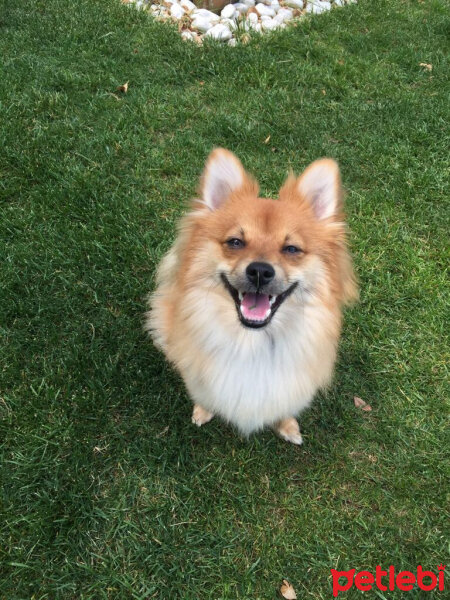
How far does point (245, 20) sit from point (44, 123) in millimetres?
2879

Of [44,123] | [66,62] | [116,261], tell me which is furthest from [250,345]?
[66,62]

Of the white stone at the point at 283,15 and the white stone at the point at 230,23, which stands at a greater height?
the white stone at the point at 283,15

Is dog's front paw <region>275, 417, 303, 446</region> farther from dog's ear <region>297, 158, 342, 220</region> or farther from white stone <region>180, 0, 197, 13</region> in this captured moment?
white stone <region>180, 0, 197, 13</region>

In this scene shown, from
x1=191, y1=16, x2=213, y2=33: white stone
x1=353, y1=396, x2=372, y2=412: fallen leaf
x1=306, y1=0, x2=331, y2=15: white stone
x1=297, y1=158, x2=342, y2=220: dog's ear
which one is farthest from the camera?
x1=306, y1=0, x2=331, y2=15: white stone

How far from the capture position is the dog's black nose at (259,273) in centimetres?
172

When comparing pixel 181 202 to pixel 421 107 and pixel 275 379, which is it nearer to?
pixel 275 379

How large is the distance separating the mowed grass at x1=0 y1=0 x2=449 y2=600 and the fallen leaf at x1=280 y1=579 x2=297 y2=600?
3 cm

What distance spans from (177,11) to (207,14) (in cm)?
36

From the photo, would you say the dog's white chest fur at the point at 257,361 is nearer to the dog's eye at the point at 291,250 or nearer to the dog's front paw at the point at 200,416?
the dog's eye at the point at 291,250

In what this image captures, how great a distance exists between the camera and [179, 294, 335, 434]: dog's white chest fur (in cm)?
195

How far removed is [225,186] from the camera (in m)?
2.04

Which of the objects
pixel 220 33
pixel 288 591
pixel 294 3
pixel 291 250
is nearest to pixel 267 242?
pixel 291 250

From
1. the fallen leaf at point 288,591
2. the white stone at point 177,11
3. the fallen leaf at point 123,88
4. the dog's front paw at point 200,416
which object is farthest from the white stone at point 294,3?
the fallen leaf at point 288,591

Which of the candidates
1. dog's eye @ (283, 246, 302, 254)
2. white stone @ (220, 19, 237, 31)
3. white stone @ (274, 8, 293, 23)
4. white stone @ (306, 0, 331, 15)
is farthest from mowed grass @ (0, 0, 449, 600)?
dog's eye @ (283, 246, 302, 254)
